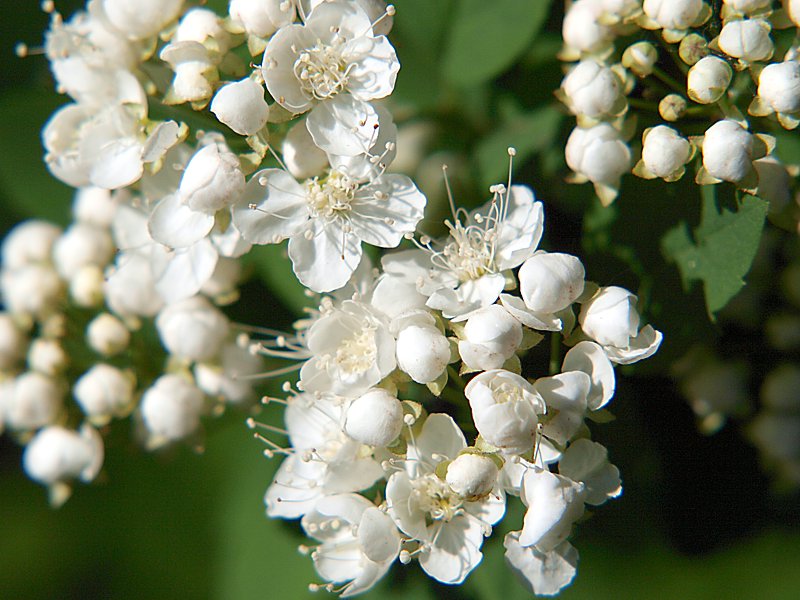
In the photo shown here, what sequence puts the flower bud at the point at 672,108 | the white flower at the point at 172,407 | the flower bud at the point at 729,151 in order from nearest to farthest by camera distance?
the flower bud at the point at 729,151
the flower bud at the point at 672,108
the white flower at the point at 172,407

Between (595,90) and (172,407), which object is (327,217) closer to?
(595,90)

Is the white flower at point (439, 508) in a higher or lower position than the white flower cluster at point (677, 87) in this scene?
lower

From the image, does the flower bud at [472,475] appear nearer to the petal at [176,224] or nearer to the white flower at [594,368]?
the white flower at [594,368]

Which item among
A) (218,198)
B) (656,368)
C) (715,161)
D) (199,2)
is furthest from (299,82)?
(656,368)

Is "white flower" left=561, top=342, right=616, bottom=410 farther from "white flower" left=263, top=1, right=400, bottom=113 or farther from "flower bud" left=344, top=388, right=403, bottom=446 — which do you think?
"white flower" left=263, top=1, right=400, bottom=113

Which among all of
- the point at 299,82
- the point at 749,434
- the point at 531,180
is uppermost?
the point at 299,82

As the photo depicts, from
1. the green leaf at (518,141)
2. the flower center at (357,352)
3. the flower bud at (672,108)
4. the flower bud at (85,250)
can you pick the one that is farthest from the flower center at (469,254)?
the flower bud at (85,250)

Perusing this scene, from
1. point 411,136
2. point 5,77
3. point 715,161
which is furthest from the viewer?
point 5,77

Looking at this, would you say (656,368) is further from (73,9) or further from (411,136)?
(73,9)
